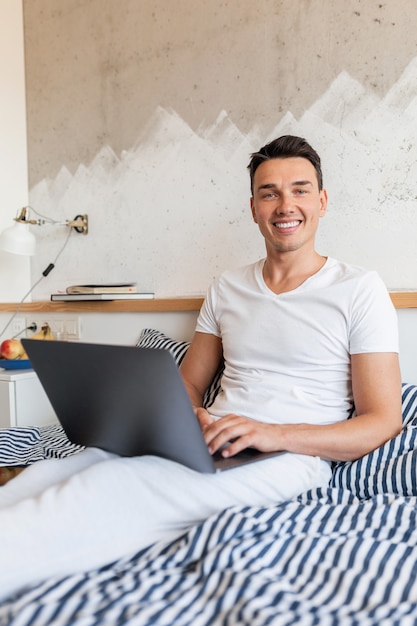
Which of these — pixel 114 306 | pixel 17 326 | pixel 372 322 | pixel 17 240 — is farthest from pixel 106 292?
pixel 372 322

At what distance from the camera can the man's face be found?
1498mm

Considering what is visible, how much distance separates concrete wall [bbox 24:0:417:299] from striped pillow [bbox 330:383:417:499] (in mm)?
624

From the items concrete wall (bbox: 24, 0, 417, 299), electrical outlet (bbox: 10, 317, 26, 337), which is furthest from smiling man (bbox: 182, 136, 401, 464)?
electrical outlet (bbox: 10, 317, 26, 337)

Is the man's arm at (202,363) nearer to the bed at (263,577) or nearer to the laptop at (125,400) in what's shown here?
the laptop at (125,400)

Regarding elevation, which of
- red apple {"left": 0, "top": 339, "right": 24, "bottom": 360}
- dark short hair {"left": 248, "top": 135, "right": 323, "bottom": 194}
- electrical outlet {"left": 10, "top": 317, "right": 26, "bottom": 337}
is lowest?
red apple {"left": 0, "top": 339, "right": 24, "bottom": 360}

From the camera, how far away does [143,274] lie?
2355mm

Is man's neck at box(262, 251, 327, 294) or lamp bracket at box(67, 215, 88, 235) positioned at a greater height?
lamp bracket at box(67, 215, 88, 235)

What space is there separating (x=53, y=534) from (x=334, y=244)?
128 centimetres

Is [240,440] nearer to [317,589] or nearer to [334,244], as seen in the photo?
[317,589]

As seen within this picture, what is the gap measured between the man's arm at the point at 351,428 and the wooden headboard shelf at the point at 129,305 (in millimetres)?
429

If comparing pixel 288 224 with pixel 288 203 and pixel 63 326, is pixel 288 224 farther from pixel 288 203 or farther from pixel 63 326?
pixel 63 326

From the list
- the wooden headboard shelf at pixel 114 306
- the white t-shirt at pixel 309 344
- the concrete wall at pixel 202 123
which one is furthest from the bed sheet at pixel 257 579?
the wooden headboard shelf at pixel 114 306

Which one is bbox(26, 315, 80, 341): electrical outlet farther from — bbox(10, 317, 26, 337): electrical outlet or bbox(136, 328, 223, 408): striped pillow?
bbox(136, 328, 223, 408): striped pillow

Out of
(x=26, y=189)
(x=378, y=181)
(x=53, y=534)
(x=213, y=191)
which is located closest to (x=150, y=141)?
(x=213, y=191)
